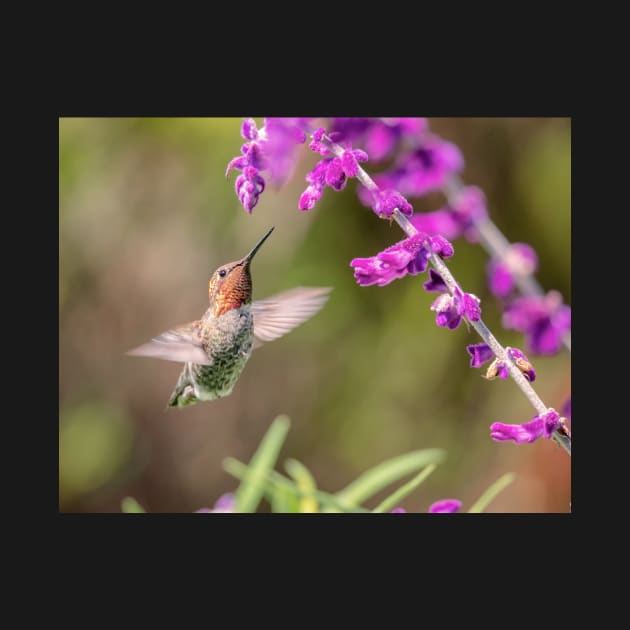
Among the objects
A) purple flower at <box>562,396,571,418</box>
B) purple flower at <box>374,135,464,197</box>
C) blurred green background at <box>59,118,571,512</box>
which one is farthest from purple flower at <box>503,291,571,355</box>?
blurred green background at <box>59,118,571,512</box>

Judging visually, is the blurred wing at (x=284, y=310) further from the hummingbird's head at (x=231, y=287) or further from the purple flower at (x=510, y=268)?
the purple flower at (x=510, y=268)

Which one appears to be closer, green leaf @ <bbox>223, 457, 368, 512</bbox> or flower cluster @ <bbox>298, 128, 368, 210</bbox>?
flower cluster @ <bbox>298, 128, 368, 210</bbox>

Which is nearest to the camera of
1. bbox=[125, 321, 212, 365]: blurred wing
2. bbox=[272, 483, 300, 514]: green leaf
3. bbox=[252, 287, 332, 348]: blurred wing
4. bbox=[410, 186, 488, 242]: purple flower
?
bbox=[125, 321, 212, 365]: blurred wing

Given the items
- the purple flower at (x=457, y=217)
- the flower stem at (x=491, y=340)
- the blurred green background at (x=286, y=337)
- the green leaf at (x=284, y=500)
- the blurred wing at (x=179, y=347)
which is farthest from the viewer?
the blurred green background at (x=286, y=337)

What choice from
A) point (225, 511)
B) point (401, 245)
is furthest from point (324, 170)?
point (225, 511)

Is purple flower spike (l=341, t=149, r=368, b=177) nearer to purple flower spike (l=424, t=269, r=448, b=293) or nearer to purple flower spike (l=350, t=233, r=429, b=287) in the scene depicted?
purple flower spike (l=350, t=233, r=429, b=287)

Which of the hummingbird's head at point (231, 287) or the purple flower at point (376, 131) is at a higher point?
the purple flower at point (376, 131)

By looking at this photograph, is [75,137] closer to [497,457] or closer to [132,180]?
[132,180]

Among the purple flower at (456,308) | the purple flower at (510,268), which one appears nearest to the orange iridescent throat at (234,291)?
the purple flower at (456,308)
